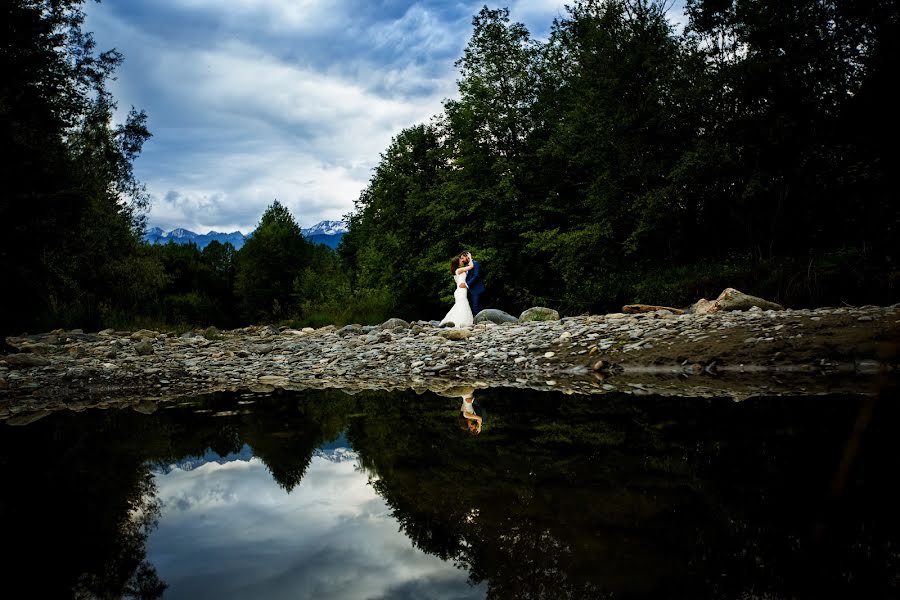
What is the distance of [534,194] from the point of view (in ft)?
74.6

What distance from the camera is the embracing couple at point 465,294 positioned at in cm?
1470

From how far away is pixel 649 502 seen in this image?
91.1 inches

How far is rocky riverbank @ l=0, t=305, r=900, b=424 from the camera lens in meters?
5.98

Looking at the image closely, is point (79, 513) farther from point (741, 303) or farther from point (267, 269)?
point (267, 269)

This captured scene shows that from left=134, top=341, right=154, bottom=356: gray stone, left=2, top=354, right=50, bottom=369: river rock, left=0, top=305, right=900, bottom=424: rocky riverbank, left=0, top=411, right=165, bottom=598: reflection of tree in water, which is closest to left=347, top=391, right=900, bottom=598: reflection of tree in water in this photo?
left=0, top=411, right=165, bottom=598: reflection of tree in water

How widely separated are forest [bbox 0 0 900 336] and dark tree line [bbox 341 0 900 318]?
0.06m

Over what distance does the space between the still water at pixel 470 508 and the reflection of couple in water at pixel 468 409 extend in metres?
0.06

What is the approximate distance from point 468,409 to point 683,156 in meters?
14.0

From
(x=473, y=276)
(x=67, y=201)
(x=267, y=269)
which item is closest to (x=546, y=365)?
(x=473, y=276)

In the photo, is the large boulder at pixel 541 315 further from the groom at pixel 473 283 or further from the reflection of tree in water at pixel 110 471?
the reflection of tree in water at pixel 110 471

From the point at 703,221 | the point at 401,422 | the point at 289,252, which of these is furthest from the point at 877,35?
the point at 289,252

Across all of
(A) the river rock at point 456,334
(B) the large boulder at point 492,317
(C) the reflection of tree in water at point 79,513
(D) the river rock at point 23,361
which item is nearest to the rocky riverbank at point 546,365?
(D) the river rock at point 23,361

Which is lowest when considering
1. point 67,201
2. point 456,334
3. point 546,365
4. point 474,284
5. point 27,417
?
point 546,365

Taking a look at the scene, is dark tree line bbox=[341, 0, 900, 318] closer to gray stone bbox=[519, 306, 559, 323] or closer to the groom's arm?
gray stone bbox=[519, 306, 559, 323]
